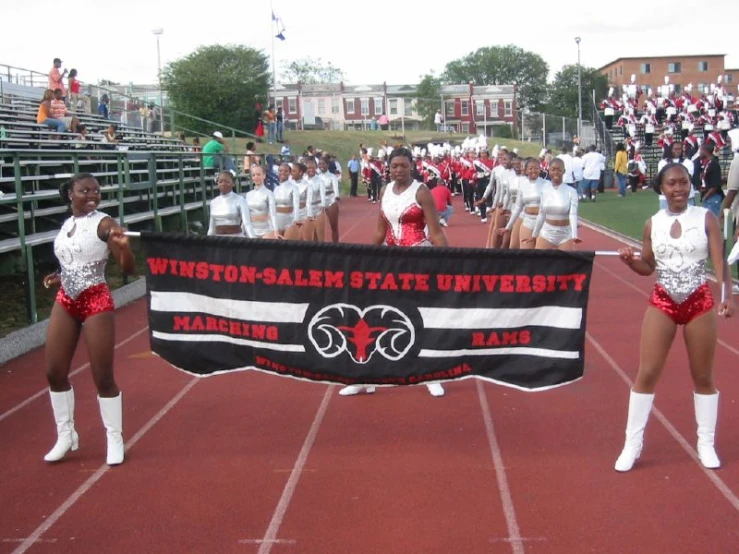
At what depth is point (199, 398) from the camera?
7.30m

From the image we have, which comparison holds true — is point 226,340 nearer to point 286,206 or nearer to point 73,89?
point 286,206

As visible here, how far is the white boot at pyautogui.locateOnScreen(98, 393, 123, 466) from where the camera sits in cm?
571

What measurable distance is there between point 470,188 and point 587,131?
1655 centimetres

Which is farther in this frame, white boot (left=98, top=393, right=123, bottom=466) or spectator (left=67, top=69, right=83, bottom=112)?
spectator (left=67, top=69, right=83, bottom=112)

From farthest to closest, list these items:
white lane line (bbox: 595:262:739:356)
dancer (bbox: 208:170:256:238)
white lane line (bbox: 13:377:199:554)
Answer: dancer (bbox: 208:170:256:238), white lane line (bbox: 595:262:739:356), white lane line (bbox: 13:377:199:554)

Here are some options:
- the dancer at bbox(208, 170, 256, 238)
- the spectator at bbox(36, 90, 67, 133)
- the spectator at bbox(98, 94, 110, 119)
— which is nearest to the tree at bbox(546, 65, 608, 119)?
the spectator at bbox(98, 94, 110, 119)

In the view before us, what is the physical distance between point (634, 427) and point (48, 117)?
17.8m

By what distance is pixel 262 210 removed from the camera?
11.8m

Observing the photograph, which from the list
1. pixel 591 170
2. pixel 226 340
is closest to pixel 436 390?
pixel 226 340

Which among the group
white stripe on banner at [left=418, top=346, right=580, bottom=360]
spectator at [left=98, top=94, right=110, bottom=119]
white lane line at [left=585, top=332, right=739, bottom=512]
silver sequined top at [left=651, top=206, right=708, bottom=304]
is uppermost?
spectator at [left=98, top=94, right=110, bottom=119]

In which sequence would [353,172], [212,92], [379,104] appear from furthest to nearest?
[379,104] → [212,92] → [353,172]

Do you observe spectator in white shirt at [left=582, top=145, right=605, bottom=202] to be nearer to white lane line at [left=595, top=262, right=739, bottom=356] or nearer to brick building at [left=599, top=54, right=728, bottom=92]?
white lane line at [left=595, top=262, right=739, bottom=356]

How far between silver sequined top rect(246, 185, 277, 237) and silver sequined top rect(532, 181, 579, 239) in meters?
3.49

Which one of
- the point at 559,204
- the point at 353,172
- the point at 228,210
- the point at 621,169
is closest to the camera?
the point at 228,210
